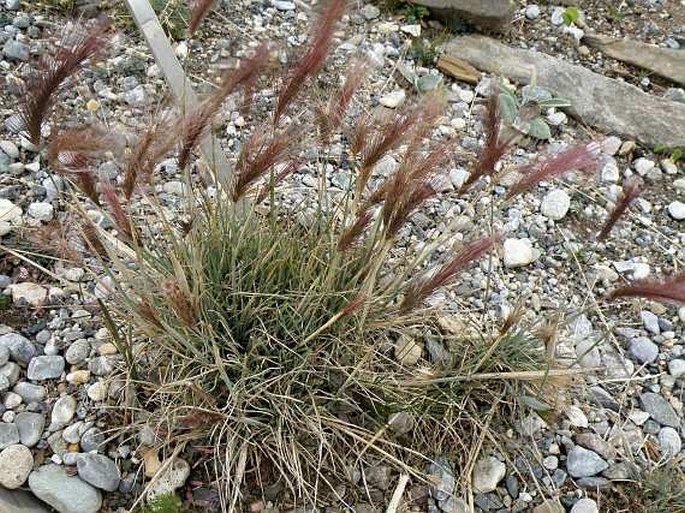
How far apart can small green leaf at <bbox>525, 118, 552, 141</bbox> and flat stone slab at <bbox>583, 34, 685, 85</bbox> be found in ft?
2.11

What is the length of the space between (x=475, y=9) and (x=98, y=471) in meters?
2.16

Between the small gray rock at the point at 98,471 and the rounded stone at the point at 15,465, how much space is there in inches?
4.2

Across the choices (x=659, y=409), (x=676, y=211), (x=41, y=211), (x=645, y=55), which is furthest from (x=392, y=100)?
(x=659, y=409)

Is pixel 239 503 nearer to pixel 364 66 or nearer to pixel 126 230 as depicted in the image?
pixel 126 230

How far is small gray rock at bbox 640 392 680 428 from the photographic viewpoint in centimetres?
208

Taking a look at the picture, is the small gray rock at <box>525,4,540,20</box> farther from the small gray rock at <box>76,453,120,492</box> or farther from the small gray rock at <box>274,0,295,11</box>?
the small gray rock at <box>76,453,120,492</box>

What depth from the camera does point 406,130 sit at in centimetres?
157

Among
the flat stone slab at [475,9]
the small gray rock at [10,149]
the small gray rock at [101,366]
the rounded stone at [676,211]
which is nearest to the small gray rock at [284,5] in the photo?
the flat stone slab at [475,9]

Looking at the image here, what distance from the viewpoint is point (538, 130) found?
9.07 ft

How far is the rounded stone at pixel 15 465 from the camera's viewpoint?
176 centimetres

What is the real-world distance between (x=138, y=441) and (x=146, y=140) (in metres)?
0.77

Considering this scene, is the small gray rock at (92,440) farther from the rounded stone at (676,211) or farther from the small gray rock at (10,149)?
the rounded stone at (676,211)

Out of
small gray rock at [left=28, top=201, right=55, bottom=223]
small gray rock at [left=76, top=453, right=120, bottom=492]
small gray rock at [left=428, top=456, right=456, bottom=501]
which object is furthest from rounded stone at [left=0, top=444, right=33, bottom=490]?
small gray rock at [left=428, top=456, right=456, bottom=501]

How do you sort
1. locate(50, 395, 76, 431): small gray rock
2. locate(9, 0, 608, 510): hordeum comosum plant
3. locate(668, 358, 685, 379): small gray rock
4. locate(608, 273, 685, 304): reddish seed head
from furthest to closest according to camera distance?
locate(668, 358, 685, 379): small gray rock
locate(50, 395, 76, 431): small gray rock
locate(9, 0, 608, 510): hordeum comosum plant
locate(608, 273, 685, 304): reddish seed head
